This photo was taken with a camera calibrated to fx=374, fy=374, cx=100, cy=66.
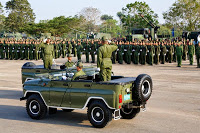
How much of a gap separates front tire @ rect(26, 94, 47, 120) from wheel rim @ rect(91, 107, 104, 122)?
1495mm

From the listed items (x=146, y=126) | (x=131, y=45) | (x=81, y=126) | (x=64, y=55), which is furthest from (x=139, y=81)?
(x=64, y=55)

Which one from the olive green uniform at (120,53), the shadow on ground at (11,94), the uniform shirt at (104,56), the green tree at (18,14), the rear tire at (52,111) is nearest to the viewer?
the uniform shirt at (104,56)

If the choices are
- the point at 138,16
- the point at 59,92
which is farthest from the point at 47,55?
the point at 138,16

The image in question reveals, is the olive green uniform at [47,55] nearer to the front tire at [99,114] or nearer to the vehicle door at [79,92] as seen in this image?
the vehicle door at [79,92]

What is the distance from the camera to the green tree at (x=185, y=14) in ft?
161

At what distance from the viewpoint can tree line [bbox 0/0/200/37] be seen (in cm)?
4978

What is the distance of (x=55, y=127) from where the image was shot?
8.48 meters

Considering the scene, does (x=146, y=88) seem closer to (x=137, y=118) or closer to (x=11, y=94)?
(x=137, y=118)

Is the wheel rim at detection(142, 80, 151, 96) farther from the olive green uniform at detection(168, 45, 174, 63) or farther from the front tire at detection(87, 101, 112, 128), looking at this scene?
the olive green uniform at detection(168, 45, 174, 63)

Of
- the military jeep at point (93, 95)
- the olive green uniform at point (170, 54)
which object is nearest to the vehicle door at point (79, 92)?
the military jeep at point (93, 95)

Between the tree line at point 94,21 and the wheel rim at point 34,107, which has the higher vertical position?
the tree line at point 94,21

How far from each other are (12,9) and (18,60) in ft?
155

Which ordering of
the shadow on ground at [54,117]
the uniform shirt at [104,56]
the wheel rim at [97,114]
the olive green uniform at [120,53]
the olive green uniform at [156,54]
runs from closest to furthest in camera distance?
the wheel rim at [97,114] < the shadow on ground at [54,117] < the uniform shirt at [104,56] < the olive green uniform at [156,54] < the olive green uniform at [120,53]

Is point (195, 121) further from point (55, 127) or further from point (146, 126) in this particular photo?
point (55, 127)
